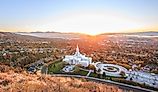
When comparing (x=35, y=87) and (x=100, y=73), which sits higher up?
(x=35, y=87)

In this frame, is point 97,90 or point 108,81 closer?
point 97,90

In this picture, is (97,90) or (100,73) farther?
(100,73)

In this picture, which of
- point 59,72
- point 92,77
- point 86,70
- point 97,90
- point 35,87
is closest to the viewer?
point 35,87

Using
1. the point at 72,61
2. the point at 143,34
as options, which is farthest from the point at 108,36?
the point at 72,61

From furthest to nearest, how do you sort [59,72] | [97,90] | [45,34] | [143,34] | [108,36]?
[108,36] < [45,34] < [143,34] < [59,72] < [97,90]

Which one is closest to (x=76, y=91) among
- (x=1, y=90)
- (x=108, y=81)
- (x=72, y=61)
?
(x=1, y=90)

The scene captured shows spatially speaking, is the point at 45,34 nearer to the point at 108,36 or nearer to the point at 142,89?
the point at 108,36

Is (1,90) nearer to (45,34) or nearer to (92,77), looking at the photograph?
(92,77)

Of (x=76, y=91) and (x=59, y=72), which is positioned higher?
(x=76, y=91)

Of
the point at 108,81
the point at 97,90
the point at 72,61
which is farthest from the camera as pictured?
the point at 72,61
